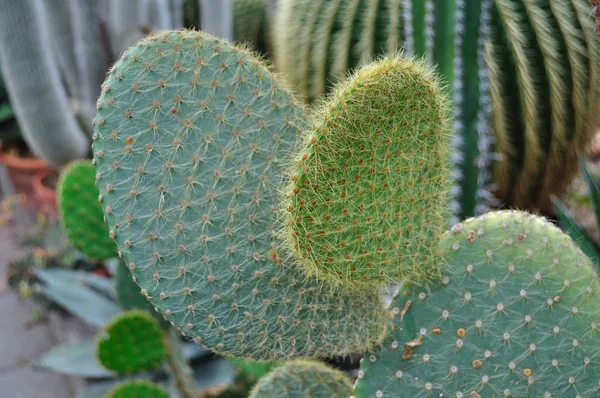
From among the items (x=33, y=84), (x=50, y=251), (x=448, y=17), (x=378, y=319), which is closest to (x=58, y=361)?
(x=50, y=251)

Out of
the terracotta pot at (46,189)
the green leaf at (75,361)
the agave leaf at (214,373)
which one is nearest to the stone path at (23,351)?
the green leaf at (75,361)

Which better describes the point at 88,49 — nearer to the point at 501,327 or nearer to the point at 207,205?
the point at 207,205

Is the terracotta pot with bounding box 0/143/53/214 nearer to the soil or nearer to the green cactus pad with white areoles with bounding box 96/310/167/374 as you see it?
the soil

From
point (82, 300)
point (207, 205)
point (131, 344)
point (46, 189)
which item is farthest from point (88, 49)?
point (207, 205)

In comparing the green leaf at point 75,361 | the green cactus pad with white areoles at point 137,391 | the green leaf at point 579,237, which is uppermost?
the green leaf at point 579,237

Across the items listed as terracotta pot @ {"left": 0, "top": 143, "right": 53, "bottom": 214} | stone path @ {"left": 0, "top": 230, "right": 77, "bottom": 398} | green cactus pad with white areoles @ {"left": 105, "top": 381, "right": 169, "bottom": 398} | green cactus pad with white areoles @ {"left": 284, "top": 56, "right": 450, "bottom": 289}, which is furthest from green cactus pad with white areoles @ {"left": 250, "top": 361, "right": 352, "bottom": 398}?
terracotta pot @ {"left": 0, "top": 143, "right": 53, "bottom": 214}

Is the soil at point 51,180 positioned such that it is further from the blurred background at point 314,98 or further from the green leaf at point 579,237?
the green leaf at point 579,237

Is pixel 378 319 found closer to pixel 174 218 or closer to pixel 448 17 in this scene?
pixel 174 218
